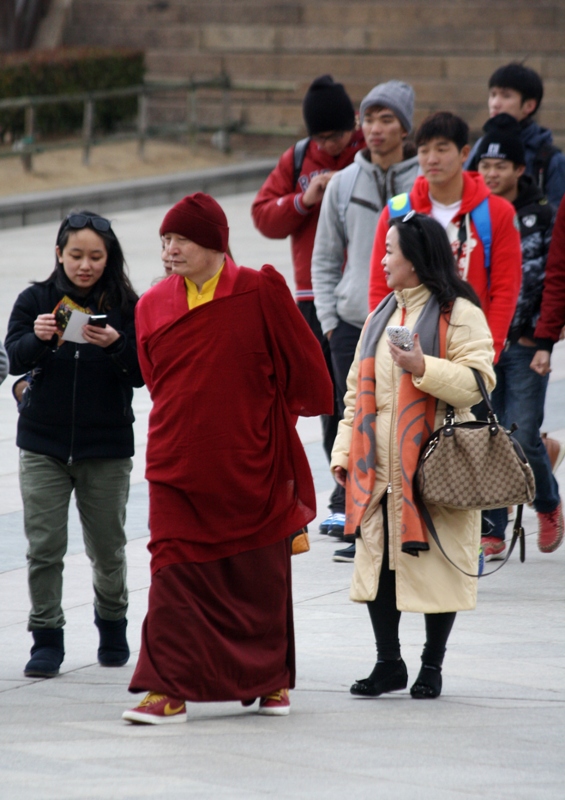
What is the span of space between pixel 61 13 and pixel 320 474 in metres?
19.7

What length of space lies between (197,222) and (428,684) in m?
1.62

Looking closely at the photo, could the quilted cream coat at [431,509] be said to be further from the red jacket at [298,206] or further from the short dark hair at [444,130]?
the red jacket at [298,206]

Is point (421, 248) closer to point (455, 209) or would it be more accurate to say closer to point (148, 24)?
point (455, 209)

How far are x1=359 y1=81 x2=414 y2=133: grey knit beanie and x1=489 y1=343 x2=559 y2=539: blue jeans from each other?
3.75ft

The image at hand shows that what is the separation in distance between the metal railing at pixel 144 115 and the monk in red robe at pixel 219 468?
16545mm

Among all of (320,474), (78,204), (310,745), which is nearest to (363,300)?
(320,474)

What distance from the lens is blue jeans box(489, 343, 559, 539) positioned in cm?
634

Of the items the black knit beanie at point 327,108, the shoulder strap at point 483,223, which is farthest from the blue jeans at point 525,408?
the black knit beanie at point 327,108

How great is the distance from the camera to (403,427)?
4520 millimetres

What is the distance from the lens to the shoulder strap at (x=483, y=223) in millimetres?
5871

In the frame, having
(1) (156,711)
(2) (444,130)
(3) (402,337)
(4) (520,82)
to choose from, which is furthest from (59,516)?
A: (4) (520,82)

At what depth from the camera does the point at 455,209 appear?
593 centimetres

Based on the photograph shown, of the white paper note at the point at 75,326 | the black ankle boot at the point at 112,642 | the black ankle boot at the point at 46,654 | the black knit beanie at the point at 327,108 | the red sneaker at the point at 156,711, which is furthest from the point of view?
the black knit beanie at the point at 327,108

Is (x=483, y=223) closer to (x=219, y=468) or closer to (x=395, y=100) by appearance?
(x=395, y=100)
